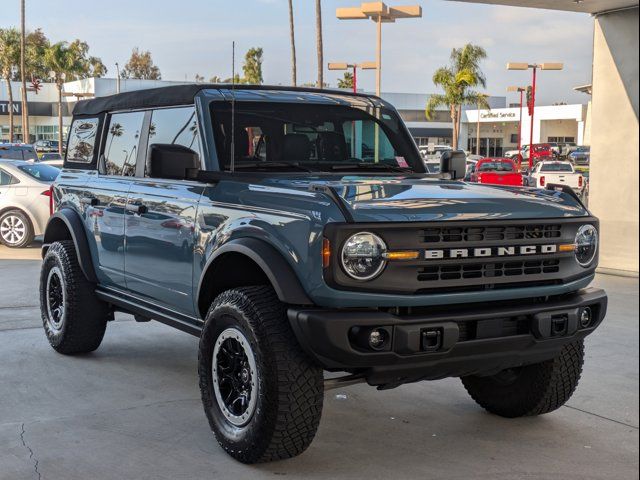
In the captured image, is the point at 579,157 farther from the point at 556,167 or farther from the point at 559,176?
the point at 559,176

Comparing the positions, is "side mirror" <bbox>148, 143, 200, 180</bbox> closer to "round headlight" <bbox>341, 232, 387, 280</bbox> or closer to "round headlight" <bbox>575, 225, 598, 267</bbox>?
"round headlight" <bbox>341, 232, 387, 280</bbox>

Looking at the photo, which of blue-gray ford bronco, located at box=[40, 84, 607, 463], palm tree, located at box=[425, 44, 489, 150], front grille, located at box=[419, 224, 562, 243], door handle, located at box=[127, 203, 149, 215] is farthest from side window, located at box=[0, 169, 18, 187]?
palm tree, located at box=[425, 44, 489, 150]

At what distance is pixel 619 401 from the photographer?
5402mm

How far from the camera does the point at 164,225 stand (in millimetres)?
5070

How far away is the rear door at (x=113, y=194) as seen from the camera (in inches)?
225

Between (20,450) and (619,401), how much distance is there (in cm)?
368

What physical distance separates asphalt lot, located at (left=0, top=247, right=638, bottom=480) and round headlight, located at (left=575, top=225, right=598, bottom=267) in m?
0.16

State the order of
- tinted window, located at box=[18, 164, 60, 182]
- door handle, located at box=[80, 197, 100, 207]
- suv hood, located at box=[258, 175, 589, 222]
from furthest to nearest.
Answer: tinted window, located at box=[18, 164, 60, 182], door handle, located at box=[80, 197, 100, 207], suv hood, located at box=[258, 175, 589, 222]

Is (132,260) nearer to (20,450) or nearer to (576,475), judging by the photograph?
(20,450)

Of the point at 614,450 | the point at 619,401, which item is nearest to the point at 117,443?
the point at 614,450

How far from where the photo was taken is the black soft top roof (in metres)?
5.32

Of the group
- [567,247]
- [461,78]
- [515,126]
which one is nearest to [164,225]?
[567,247]

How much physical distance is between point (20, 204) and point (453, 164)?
11.0 m

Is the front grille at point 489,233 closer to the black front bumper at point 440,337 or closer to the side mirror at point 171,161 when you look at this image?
the black front bumper at point 440,337
